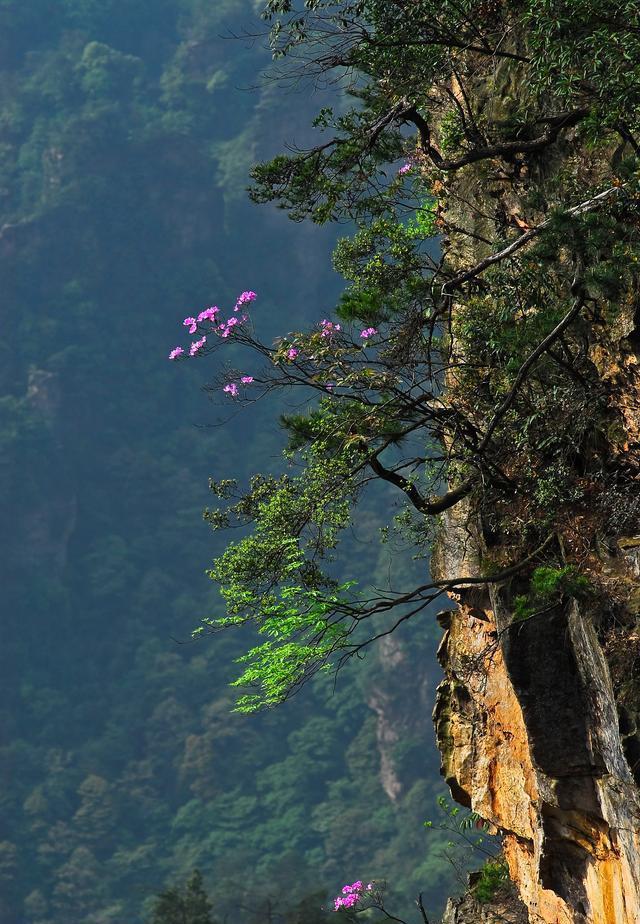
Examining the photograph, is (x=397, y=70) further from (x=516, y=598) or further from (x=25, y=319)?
(x=25, y=319)

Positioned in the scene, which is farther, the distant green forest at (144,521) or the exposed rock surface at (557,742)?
the distant green forest at (144,521)

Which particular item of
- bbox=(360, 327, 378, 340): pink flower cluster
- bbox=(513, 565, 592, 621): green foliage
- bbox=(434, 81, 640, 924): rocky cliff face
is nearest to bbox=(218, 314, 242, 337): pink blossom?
bbox=(360, 327, 378, 340): pink flower cluster

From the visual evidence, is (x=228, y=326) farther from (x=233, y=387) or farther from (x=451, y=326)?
(x=451, y=326)

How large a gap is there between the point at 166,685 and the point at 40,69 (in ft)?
159

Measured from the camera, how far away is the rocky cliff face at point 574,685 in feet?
25.0

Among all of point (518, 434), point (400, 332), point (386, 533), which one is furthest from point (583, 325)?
point (386, 533)

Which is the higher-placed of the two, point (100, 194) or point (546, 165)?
point (100, 194)

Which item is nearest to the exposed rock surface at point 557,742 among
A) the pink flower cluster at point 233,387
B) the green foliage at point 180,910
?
the pink flower cluster at point 233,387

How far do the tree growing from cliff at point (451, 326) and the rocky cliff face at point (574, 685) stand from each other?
0.40 feet

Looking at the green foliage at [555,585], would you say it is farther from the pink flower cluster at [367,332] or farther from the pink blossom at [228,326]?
the pink blossom at [228,326]

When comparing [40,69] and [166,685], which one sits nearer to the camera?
[166,685]

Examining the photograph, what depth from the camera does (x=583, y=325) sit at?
25.8 ft

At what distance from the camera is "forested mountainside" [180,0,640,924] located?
7.35 meters

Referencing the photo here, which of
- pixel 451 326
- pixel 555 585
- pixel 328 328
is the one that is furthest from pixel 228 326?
pixel 555 585
